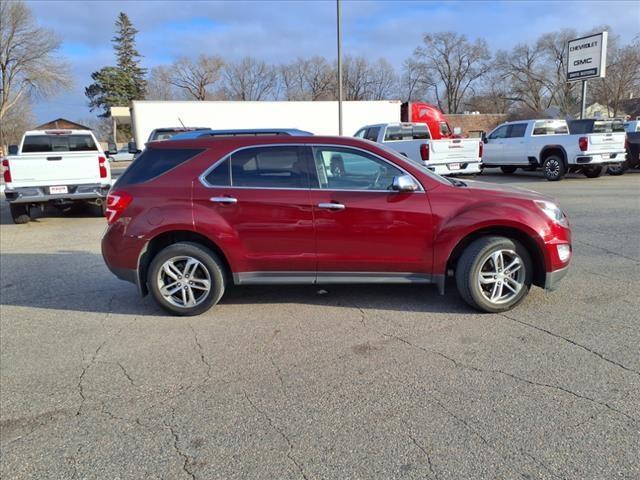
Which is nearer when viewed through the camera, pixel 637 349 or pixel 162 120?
pixel 637 349

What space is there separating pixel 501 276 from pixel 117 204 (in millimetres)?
3754

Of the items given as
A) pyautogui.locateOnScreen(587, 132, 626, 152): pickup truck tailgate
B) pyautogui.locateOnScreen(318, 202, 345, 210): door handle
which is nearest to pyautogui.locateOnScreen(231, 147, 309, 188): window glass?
pyautogui.locateOnScreen(318, 202, 345, 210): door handle

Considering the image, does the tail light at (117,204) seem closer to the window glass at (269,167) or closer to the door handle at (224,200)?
the door handle at (224,200)

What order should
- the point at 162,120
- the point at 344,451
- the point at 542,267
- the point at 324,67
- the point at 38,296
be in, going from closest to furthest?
the point at 344,451 < the point at 542,267 < the point at 38,296 < the point at 162,120 < the point at 324,67

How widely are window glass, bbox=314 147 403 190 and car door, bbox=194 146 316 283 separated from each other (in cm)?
16

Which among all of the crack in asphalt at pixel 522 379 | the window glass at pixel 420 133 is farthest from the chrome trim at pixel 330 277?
the window glass at pixel 420 133

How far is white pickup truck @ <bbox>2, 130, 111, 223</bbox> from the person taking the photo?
32.2ft

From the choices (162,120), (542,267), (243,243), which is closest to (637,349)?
(542,267)

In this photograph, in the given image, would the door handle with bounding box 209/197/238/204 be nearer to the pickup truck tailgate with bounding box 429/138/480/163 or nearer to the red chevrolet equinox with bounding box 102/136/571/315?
the red chevrolet equinox with bounding box 102/136/571/315

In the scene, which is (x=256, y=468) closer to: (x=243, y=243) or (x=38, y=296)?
(x=243, y=243)

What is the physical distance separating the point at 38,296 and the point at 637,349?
602 cm

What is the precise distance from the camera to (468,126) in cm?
5862

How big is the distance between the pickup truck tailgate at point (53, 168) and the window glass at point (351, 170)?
→ 748 cm

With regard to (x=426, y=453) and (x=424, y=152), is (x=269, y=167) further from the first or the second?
(x=424, y=152)
